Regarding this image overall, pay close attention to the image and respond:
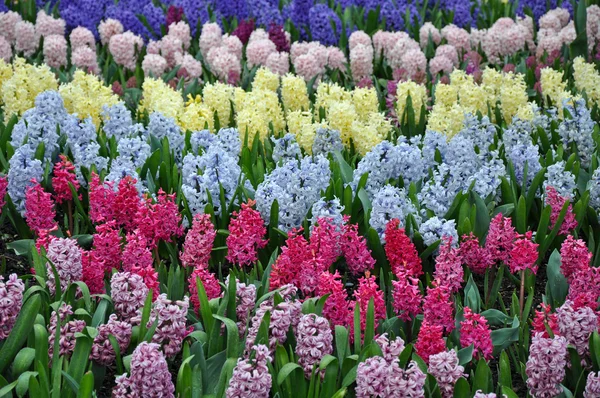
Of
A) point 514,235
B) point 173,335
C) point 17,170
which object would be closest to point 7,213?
point 17,170

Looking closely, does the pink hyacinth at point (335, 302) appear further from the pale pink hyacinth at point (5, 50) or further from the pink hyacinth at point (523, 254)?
the pale pink hyacinth at point (5, 50)

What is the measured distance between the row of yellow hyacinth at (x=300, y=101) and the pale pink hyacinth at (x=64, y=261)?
184cm

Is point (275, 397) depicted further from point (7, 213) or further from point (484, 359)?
point (7, 213)

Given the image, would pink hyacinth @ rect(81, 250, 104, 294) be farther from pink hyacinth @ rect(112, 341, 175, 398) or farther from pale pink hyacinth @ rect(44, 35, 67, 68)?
pale pink hyacinth @ rect(44, 35, 67, 68)

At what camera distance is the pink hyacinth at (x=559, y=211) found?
4078 mm

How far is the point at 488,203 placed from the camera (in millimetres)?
4332

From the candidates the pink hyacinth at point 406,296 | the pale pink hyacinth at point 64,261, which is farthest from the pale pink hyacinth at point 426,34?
the pale pink hyacinth at point 64,261

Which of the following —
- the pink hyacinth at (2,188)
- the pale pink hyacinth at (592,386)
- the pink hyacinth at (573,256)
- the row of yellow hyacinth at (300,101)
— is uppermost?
the row of yellow hyacinth at (300,101)

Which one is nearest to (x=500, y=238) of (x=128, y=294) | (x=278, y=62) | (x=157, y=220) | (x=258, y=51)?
(x=157, y=220)

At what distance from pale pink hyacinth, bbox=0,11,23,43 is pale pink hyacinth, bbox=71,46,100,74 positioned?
107 cm

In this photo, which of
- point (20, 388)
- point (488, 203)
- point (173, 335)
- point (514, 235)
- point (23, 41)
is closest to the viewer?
point (20, 388)

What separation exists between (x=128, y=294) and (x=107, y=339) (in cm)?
18

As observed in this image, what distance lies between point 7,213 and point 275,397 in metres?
2.07

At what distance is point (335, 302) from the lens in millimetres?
3293
